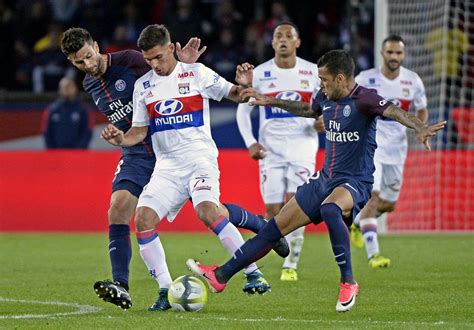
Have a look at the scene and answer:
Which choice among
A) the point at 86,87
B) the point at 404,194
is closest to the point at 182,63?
the point at 86,87

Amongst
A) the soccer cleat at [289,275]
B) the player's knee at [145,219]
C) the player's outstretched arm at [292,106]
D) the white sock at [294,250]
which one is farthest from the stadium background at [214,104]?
the player's knee at [145,219]

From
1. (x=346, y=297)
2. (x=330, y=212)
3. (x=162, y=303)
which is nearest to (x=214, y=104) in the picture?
(x=162, y=303)

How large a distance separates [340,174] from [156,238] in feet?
4.98

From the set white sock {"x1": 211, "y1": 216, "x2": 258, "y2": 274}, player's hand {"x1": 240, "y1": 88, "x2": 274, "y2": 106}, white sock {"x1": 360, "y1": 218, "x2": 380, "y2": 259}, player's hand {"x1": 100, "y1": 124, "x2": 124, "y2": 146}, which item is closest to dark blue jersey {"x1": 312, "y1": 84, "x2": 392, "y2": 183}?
player's hand {"x1": 240, "y1": 88, "x2": 274, "y2": 106}

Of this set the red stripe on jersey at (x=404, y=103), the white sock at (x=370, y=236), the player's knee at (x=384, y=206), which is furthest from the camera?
the player's knee at (x=384, y=206)

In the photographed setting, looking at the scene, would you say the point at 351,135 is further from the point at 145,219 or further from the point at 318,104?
the point at 145,219

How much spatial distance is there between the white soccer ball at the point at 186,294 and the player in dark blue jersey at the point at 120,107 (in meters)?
0.37

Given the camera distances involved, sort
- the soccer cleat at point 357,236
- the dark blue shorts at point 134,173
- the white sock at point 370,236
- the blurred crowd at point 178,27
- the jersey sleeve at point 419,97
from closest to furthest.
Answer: the dark blue shorts at point 134,173, the white sock at point 370,236, the jersey sleeve at point 419,97, the soccer cleat at point 357,236, the blurred crowd at point 178,27

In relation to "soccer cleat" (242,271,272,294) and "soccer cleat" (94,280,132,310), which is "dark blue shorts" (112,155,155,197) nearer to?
"soccer cleat" (94,280,132,310)

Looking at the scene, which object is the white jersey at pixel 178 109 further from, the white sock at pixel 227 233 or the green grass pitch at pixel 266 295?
the green grass pitch at pixel 266 295

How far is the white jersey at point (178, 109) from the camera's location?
893 cm

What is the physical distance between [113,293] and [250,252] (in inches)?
42.4

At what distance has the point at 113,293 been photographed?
845 cm

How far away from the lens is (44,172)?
1719cm
